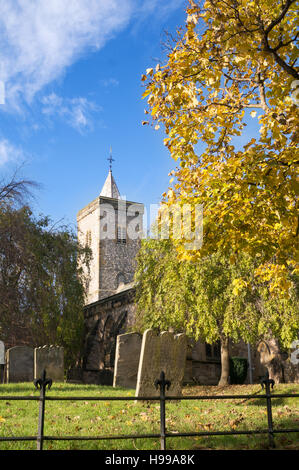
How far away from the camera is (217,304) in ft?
60.3

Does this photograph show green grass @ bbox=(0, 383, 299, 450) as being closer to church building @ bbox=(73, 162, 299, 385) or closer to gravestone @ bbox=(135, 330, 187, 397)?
gravestone @ bbox=(135, 330, 187, 397)

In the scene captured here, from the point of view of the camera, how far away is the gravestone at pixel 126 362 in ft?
46.3

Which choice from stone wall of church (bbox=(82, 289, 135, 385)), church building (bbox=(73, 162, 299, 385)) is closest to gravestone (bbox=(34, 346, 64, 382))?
church building (bbox=(73, 162, 299, 385))

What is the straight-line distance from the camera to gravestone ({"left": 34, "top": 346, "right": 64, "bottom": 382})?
1498 centimetres

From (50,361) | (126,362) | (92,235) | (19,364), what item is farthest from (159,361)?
(92,235)

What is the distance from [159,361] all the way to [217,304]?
7.83 meters

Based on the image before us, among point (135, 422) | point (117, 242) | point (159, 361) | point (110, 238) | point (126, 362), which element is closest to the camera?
point (135, 422)

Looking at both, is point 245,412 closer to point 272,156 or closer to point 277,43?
point 272,156

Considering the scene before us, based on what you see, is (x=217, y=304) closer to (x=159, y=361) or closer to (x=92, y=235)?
(x=159, y=361)

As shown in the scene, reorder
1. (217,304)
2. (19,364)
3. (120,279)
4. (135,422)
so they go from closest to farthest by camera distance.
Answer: (135,422), (19,364), (217,304), (120,279)

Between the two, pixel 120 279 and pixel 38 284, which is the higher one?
pixel 120 279

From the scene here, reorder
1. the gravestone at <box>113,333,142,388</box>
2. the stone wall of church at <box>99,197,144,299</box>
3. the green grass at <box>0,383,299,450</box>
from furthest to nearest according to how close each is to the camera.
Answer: the stone wall of church at <box>99,197,144,299</box> < the gravestone at <box>113,333,142,388</box> < the green grass at <box>0,383,299,450</box>

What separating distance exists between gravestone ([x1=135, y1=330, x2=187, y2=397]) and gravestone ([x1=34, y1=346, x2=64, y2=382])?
529 cm
